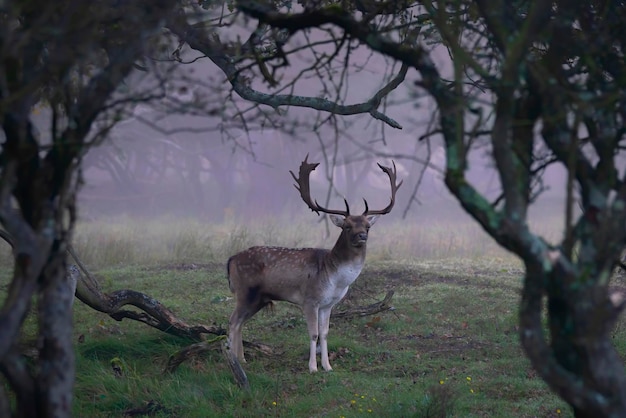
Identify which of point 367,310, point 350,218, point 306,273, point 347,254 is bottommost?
point 367,310

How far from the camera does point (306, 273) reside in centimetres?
953

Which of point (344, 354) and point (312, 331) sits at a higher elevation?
point (312, 331)

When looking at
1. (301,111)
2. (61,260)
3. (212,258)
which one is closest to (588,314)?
(61,260)

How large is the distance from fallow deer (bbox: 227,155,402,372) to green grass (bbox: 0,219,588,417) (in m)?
0.47

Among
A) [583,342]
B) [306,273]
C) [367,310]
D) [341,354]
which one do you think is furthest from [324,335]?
[583,342]

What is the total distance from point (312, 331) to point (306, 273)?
0.70 metres

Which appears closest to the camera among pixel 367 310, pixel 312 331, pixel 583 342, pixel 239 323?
pixel 583 342

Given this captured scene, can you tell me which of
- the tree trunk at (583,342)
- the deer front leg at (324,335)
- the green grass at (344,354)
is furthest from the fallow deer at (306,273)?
the tree trunk at (583,342)

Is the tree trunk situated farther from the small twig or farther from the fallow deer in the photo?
the small twig

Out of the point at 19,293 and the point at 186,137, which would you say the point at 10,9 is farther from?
the point at 186,137

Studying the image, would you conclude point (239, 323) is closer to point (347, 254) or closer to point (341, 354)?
point (341, 354)

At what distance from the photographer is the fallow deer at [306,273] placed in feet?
30.8

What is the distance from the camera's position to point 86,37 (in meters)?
3.66

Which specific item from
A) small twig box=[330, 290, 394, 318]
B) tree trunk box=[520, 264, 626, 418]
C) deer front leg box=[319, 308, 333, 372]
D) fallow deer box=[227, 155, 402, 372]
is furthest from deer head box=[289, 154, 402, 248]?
tree trunk box=[520, 264, 626, 418]
